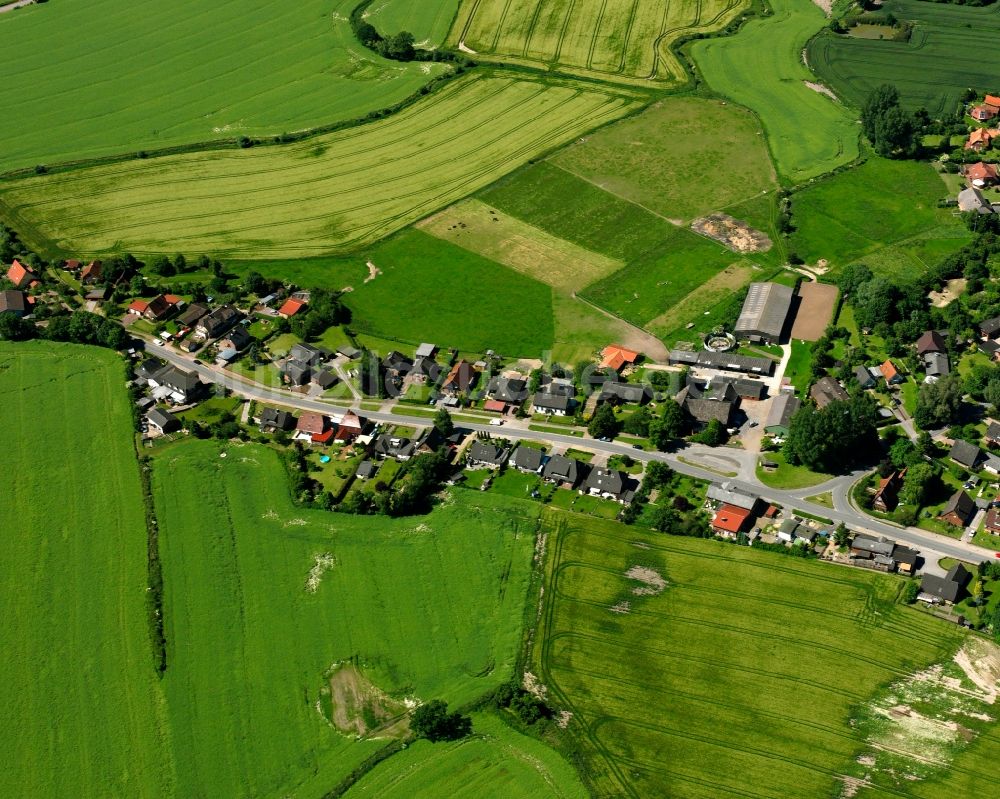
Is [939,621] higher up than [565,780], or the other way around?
[939,621]

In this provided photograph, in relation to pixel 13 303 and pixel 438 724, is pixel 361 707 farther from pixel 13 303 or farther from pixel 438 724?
pixel 13 303

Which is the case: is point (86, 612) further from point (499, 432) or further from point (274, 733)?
point (499, 432)

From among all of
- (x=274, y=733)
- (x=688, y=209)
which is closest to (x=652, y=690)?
(x=274, y=733)

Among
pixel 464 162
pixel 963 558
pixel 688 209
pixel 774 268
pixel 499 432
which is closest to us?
pixel 963 558

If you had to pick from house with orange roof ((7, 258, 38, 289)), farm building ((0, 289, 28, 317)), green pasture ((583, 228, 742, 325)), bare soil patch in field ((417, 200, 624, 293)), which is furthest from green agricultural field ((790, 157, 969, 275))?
house with orange roof ((7, 258, 38, 289))

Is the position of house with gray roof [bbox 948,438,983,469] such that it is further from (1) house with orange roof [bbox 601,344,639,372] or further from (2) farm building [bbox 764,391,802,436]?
(1) house with orange roof [bbox 601,344,639,372]
